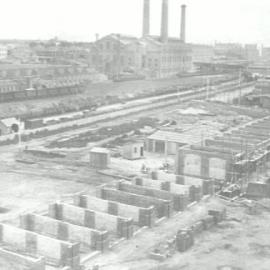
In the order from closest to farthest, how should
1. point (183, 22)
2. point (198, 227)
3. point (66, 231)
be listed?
point (66, 231)
point (198, 227)
point (183, 22)

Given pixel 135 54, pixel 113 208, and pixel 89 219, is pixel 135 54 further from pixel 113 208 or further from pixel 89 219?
pixel 89 219

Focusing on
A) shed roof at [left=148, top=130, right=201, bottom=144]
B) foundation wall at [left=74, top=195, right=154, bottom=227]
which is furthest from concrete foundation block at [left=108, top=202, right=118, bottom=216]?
shed roof at [left=148, top=130, right=201, bottom=144]

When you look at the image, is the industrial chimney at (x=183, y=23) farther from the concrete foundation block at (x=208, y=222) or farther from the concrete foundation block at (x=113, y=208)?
the concrete foundation block at (x=208, y=222)

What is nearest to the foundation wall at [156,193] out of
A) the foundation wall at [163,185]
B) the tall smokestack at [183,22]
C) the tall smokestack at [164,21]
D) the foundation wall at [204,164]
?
the foundation wall at [163,185]

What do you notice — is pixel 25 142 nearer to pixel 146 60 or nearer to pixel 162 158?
pixel 162 158

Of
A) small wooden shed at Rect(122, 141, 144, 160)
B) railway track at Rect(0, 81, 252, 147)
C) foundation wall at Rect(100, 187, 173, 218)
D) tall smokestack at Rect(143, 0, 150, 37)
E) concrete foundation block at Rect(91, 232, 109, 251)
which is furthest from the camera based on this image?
tall smokestack at Rect(143, 0, 150, 37)

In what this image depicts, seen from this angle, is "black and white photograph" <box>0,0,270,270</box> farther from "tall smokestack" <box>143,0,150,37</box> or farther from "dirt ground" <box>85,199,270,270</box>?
"tall smokestack" <box>143,0,150,37</box>

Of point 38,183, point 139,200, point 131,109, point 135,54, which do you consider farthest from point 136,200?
point 135,54

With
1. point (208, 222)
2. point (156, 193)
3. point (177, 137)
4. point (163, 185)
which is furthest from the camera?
point (177, 137)
